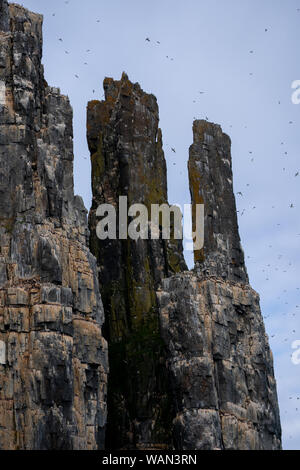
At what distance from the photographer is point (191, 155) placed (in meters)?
112

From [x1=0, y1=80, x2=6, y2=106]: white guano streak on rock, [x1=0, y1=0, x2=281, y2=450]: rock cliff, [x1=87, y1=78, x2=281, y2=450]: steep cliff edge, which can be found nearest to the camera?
[x1=0, y1=0, x2=281, y2=450]: rock cliff

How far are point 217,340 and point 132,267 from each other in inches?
384

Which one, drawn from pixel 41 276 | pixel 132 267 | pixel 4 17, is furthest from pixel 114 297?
pixel 4 17

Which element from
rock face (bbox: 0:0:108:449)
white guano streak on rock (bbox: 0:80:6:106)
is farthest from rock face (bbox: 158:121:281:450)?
white guano streak on rock (bbox: 0:80:6:106)

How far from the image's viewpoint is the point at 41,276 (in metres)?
93.6

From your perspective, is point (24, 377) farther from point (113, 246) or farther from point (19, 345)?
point (113, 246)

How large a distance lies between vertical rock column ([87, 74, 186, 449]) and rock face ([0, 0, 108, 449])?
796 cm

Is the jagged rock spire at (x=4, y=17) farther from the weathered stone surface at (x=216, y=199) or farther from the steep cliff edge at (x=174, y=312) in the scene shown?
the weathered stone surface at (x=216, y=199)

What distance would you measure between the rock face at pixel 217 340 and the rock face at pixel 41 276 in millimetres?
7076

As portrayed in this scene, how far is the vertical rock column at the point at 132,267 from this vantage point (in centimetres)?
10344

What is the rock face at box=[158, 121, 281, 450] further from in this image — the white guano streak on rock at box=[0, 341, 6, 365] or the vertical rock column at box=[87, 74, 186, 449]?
the white guano streak on rock at box=[0, 341, 6, 365]

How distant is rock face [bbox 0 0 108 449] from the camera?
296ft

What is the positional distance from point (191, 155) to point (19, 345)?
26.8 metres

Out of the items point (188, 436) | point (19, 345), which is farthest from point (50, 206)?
point (188, 436)
